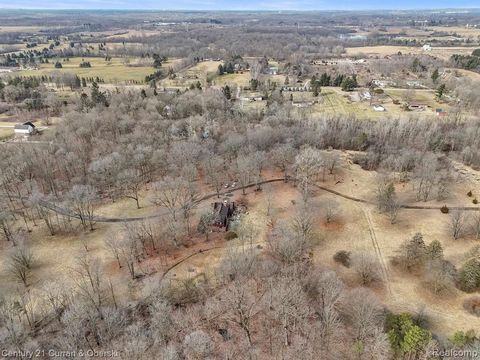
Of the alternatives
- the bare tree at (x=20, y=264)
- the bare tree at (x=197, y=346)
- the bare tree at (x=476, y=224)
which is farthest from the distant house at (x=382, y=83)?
the bare tree at (x=20, y=264)

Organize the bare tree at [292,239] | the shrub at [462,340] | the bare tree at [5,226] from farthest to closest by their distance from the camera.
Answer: the bare tree at [5,226], the bare tree at [292,239], the shrub at [462,340]

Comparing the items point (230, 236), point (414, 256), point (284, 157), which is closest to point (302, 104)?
point (284, 157)

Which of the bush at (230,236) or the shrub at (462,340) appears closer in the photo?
the shrub at (462,340)

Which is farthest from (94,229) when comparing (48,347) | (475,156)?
(475,156)

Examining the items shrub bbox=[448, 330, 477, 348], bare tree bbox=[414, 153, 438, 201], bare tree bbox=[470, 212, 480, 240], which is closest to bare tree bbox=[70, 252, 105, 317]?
shrub bbox=[448, 330, 477, 348]

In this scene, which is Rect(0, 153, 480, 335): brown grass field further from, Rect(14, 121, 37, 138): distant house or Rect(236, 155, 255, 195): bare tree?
Rect(14, 121, 37, 138): distant house

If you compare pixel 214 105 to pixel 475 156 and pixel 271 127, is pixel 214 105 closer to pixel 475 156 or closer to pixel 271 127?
pixel 271 127

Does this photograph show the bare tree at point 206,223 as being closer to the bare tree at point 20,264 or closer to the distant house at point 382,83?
the bare tree at point 20,264
